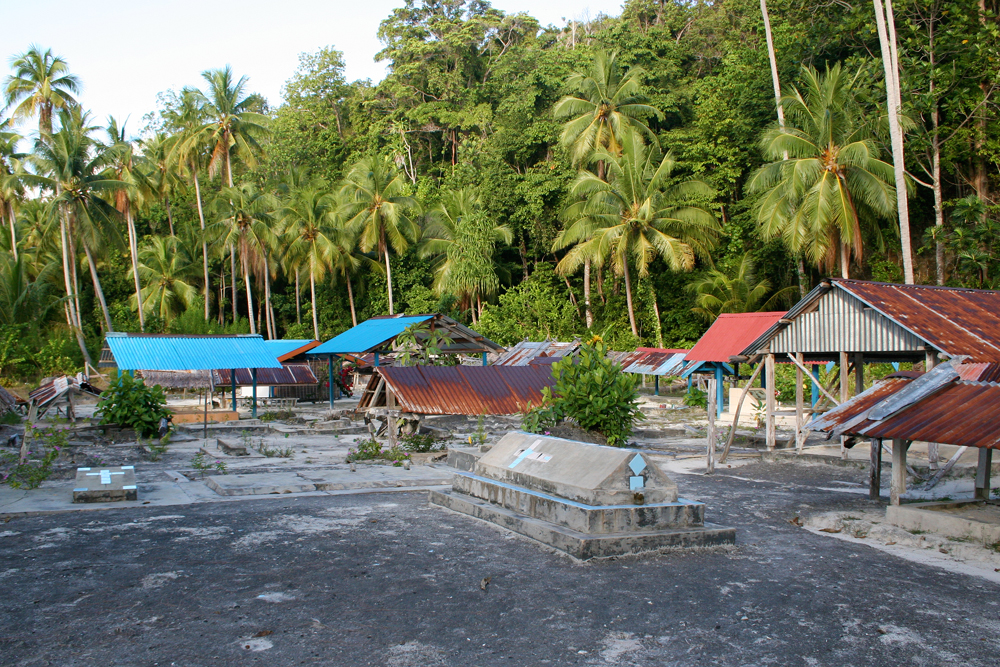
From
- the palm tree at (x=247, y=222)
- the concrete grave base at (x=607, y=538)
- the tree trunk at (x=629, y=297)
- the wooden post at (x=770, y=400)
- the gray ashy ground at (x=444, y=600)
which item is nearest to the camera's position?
the gray ashy ground at (x=444, y=600)

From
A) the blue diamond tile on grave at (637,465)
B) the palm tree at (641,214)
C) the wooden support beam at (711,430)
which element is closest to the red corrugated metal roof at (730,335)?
the wooden support beam at (711,430)

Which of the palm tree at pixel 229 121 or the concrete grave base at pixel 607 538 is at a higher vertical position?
the palm tree at pixel 229 121

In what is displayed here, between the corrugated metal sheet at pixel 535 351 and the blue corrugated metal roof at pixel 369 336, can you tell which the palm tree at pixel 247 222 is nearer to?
the blue corrugated metal roof at pixel 369 336

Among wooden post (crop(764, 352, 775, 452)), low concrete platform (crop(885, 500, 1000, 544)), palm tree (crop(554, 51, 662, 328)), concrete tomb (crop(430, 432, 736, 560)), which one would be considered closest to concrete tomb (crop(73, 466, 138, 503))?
concrete tomb (crop(430, 432, 736, 560))

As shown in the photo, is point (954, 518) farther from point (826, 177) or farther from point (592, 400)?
point (826, 177)

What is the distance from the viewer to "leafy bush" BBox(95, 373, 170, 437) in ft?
59.9

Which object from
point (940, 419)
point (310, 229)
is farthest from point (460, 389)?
point (310, 229)

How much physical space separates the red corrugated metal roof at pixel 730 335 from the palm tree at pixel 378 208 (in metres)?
23.3

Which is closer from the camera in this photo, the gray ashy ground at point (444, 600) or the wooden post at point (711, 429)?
the gray ashy ground at point (444, 600)

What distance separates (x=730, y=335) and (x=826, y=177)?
7842 millimetres

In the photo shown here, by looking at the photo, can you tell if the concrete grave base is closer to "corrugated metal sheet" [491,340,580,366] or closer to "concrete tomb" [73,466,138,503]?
"concrete tomb" [73,466,138,503]

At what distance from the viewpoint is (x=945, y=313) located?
13852mm

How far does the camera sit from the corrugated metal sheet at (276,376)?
3091cm

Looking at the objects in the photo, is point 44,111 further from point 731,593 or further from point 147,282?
point 731,593
